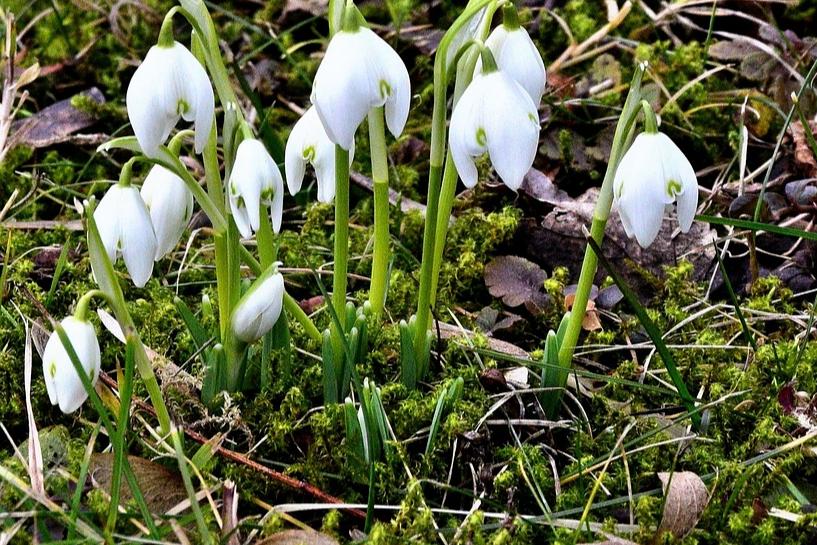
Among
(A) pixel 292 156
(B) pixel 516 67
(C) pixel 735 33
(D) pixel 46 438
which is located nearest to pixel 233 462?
(D) pixel 46 438

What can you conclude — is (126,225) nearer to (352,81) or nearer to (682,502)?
(352,81)

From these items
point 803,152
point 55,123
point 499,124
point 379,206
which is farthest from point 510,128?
point 55,123

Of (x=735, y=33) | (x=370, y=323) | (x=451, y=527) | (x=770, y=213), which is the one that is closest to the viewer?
(x=451, y=527)

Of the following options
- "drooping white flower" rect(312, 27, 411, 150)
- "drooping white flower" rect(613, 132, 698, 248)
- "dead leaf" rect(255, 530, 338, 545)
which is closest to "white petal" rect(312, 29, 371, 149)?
"drooping white flower" rect(312, 27, 411, 150)

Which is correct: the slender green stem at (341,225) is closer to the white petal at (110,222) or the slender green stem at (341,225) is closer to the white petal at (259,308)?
the white petal at (259,308)

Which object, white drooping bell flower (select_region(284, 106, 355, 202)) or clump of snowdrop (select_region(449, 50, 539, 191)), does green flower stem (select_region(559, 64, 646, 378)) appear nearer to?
clump of snowdrop (select_region(449, 50, 539, 191))

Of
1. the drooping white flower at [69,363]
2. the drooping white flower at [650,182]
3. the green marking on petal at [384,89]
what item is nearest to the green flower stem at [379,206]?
the green marking on petal at [384,89]

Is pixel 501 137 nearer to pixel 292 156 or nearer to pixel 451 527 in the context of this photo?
pixel 292 156
